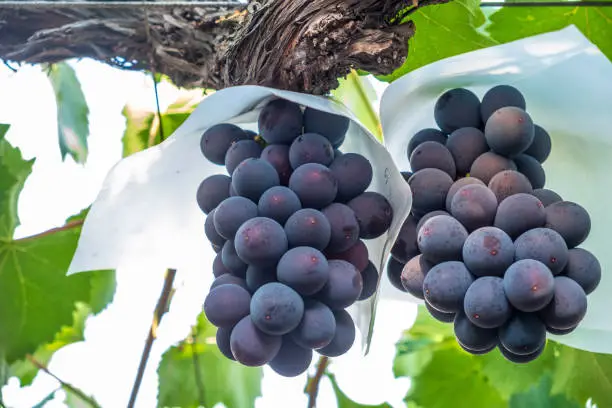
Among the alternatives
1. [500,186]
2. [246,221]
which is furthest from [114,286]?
[500,186]

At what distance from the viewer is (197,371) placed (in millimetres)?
1697

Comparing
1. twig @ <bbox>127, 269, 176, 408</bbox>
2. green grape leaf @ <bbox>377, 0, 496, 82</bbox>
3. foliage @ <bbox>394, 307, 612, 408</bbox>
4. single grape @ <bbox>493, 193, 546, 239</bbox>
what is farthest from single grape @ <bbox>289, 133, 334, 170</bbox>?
foliage @ <bbox>394, 307, 612, 408</bbox>

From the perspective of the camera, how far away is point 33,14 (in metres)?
1.35

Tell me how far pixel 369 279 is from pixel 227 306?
20 cm

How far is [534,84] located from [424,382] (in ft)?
2.80

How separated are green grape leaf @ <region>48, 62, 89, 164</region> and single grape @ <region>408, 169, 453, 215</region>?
3.21 ft

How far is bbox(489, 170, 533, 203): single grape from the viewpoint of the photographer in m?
0.85

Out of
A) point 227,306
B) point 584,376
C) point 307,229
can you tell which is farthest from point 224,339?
point 584,376

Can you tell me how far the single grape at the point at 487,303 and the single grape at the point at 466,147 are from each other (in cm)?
17

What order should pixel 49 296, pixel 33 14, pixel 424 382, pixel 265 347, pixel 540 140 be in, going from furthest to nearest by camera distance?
pixel 424 382 → pixel 49 296 → pixel 33 14 → pixel 540 140 → pixel 265 347

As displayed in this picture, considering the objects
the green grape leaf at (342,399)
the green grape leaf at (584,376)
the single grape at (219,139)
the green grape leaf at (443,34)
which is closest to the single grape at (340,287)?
the single grape at (219,139)

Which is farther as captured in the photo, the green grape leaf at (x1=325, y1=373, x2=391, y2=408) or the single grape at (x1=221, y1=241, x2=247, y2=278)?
the green grape leaf at (x1=325, y1=373, x2=391, y2=408)

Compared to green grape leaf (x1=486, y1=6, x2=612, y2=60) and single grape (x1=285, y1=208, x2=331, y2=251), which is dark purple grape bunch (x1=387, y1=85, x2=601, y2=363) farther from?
green grape leaf (x1=486, y1=6, x2=612, y2=60)

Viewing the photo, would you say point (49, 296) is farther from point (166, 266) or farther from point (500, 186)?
point (500, 186)
